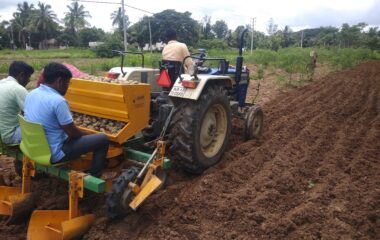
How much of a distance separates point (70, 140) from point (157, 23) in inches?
1827

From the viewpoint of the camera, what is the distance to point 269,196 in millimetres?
3867

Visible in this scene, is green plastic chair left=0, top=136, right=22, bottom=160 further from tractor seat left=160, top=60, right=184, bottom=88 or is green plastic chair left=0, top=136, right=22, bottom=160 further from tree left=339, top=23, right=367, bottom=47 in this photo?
tree left=339, top=23, right=367, bottom=47

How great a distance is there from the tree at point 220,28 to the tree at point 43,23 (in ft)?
100

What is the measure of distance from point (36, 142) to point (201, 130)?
1863mm

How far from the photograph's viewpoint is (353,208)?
12.0 ft

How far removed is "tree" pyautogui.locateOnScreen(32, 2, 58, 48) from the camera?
207ft

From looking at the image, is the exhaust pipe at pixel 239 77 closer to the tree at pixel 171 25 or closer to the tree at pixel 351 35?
the tree at pixel 171 25

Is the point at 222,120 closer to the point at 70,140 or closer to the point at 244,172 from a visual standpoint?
the point at 244,172

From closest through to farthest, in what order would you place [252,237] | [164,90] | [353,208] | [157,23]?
1. [252,237]
2. [353,208]
3. [164,90]
4. [157,23]

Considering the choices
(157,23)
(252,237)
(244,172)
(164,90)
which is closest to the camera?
(252,237)

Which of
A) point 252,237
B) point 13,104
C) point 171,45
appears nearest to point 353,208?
point 252,237

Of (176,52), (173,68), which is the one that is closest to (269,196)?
(173,68)

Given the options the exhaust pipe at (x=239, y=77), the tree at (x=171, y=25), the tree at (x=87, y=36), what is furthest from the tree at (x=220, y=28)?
the exhaust pipe at (x=239, y=77)

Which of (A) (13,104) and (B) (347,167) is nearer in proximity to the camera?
(A) (13,104)
